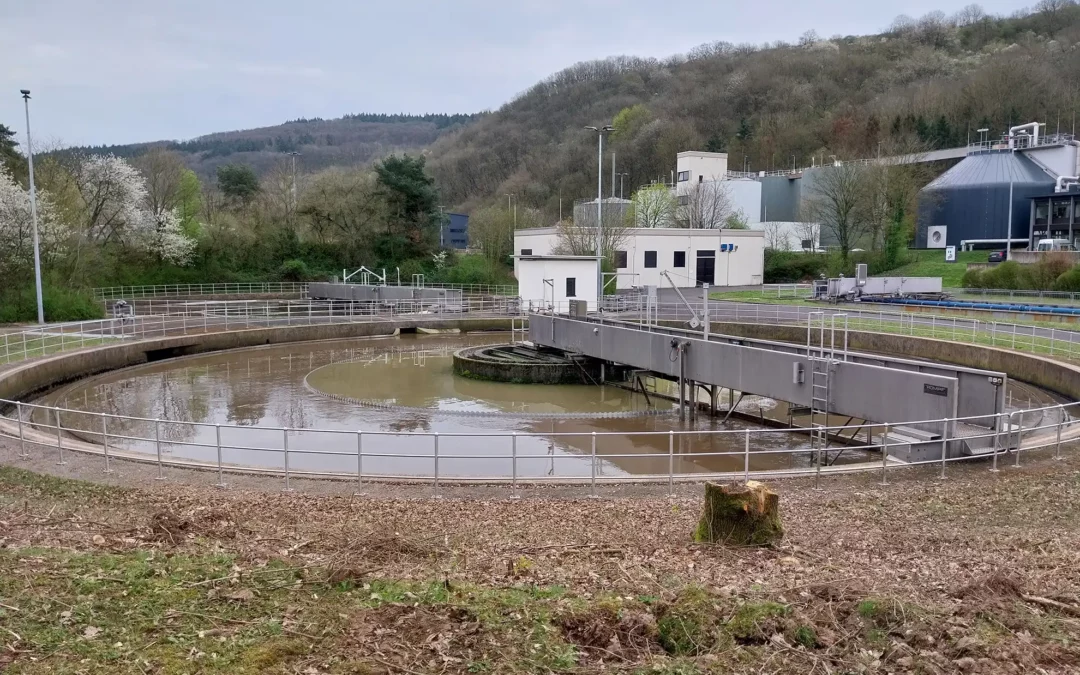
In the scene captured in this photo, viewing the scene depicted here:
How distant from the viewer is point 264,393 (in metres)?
25.5

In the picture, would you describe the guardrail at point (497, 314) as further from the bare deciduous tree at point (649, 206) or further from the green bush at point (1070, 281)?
the bare deciduous tree at point (649, 206)

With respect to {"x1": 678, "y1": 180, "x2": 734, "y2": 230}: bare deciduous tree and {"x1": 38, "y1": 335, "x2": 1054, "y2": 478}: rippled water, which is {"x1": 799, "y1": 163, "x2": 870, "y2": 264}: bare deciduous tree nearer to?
{"x1": 678, "y1": 180, "x2": 734, "y2": 230}: bare deciduous tree

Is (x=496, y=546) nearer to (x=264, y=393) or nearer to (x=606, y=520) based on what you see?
(x=606, y=520)

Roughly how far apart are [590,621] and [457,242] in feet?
359

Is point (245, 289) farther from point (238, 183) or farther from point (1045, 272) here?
point (1045, 272)

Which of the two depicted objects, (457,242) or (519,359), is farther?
(457,242)

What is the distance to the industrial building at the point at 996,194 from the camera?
69250mm

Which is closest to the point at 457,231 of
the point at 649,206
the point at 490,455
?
the point at 649,206

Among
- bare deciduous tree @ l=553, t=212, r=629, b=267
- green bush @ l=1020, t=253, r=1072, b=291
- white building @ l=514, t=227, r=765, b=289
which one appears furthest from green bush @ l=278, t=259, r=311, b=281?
green bush @ l=1020, t=253, r=1072, b=291

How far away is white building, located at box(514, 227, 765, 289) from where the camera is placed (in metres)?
59.1

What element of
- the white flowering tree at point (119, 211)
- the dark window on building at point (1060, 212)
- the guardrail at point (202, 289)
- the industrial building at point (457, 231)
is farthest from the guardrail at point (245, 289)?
the industrial building at point (457, 231)

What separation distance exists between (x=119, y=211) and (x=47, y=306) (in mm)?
24695

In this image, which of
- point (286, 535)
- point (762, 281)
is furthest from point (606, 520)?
point (762, 281)

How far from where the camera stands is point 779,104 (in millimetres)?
118125
